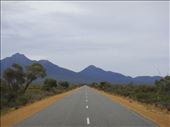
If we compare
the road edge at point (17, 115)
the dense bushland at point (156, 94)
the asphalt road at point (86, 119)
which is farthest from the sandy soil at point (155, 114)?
the road edge at point (17, 115)

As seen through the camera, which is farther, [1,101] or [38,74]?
[38,74]

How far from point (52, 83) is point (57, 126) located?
8617cm

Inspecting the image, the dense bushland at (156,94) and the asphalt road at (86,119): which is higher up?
the dense bushland at (156,94)

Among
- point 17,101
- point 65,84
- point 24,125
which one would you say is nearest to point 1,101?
point 17,101

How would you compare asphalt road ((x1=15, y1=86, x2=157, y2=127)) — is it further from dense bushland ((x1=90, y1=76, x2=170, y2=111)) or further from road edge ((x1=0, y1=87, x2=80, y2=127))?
dense bushland ((x1=90, y1=76, x2=170, y2=111))

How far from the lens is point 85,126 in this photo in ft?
54.3

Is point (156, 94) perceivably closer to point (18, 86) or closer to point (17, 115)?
point (18, 86)

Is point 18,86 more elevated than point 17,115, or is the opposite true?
point 18,86

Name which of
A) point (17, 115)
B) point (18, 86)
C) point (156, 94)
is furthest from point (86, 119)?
point (156, 94)

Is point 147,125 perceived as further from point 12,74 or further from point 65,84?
point 65,84

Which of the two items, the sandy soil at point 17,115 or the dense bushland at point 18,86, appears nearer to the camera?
the sandy soil at point 17,115

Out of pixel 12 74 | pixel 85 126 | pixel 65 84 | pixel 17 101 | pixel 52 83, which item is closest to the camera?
pixel 85 126

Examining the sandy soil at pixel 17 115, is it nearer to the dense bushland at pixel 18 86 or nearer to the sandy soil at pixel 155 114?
the dense bushland at pixel 18 86

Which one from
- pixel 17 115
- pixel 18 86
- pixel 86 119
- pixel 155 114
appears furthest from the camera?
pixel 18 86
